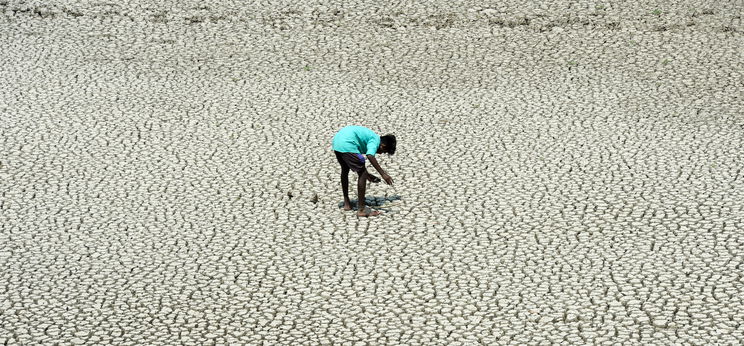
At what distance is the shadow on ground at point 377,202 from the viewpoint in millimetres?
11328

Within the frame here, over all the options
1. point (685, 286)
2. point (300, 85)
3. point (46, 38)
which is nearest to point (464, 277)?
point (685, 286)

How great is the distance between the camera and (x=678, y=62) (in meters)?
16.0

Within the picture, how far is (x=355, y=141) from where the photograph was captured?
10711 mm

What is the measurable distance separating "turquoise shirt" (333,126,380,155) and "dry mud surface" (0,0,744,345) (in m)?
0.84

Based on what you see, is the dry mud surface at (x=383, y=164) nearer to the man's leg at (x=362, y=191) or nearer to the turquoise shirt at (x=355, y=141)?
the man's leg at (x=362, y=191)

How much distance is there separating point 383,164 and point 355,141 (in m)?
1.88

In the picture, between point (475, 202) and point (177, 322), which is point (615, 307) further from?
point (177, 322)

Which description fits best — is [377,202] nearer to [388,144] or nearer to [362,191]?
[362,191]

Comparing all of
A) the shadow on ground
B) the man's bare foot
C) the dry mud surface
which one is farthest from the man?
the dry mud surface

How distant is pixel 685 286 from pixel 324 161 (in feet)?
17.4

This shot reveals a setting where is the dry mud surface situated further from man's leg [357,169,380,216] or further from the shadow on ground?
man's leg [357,169,380,216]

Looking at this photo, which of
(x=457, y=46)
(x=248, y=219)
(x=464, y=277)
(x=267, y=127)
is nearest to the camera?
(x=464, y=277)

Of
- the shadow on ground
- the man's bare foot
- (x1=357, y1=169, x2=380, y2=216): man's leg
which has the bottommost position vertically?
the shadow on ground

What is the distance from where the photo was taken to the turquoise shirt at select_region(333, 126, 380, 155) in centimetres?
1067
